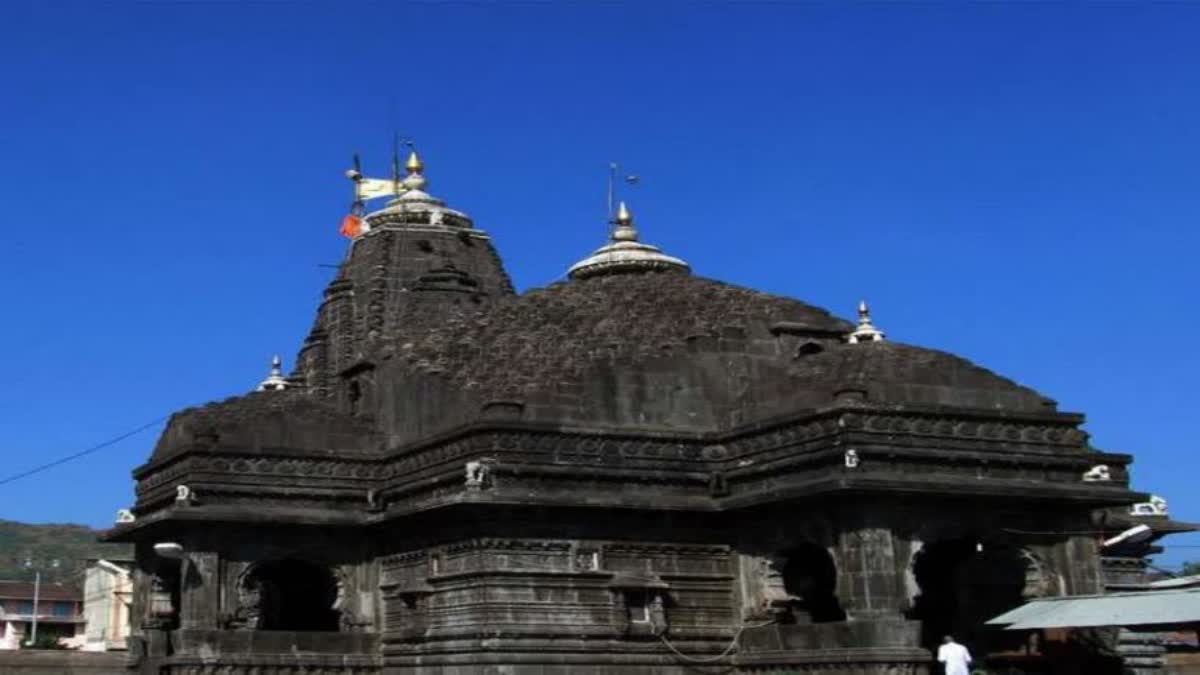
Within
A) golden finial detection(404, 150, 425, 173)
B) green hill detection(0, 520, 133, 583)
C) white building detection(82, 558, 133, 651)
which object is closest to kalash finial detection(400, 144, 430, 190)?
golden finial detection(404, 150, 425, 173)

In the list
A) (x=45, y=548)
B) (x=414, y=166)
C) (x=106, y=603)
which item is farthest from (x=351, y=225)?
(x=45, y=548)

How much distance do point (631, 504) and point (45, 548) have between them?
158 m

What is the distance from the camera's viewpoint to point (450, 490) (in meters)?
28.5

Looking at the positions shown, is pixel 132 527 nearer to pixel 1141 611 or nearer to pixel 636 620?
pixel 636 620

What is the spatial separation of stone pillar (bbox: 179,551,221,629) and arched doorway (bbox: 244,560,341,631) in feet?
12.3

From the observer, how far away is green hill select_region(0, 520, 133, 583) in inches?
5915

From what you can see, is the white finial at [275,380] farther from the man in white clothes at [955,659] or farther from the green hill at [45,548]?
the green hill at [45,548]

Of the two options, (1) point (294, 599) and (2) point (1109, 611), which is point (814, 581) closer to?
(2) point (1109, 611)

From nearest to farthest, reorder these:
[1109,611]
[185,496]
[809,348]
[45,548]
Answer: [1109,611] → [185,496] → [809,348] → [45,548]

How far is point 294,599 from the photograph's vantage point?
34.1 metres

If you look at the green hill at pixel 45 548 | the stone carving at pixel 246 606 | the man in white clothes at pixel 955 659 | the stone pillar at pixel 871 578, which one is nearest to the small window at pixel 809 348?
the stone pillar at pixel 871 578

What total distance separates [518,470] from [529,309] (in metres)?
6.58

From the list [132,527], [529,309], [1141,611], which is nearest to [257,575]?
[132,527]

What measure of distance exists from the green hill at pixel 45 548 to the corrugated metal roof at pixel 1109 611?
128134mm
